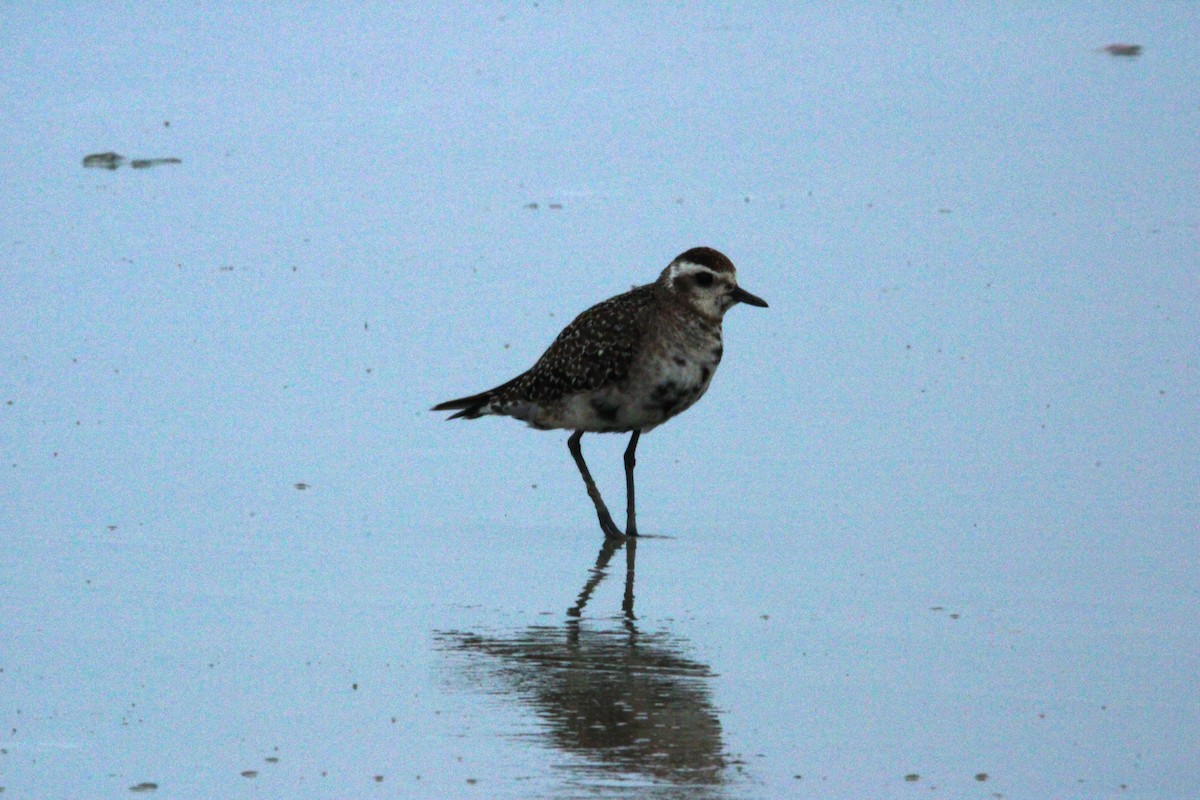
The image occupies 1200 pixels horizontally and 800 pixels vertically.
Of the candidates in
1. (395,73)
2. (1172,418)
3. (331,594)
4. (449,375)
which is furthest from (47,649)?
(395,73)

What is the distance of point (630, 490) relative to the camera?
39.6 ft

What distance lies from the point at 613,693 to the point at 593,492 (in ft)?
10.6

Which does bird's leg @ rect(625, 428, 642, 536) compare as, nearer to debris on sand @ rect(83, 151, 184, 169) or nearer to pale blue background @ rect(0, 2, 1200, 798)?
pale blue background @ rect(0, 2, 1200, 798)

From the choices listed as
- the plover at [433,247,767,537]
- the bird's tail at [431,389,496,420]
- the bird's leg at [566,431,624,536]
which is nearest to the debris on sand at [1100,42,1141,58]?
the plover at [433,247,767,537]

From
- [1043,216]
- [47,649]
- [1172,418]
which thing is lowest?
[47,649]

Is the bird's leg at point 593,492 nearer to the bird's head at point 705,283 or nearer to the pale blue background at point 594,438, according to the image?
the pale blue background at point 594,438

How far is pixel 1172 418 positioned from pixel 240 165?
1078 cm

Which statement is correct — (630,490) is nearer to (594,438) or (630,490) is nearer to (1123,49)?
(594,438)

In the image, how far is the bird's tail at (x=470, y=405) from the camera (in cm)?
1287

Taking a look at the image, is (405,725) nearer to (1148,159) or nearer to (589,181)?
(589,181)

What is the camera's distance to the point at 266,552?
1112 centimetres

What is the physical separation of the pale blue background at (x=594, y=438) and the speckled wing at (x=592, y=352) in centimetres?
65

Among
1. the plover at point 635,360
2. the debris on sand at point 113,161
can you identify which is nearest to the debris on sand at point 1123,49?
the debris on sand at point 113,161

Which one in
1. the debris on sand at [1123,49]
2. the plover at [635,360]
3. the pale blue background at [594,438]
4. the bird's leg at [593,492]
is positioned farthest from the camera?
the debris on sand at [1123,49]
